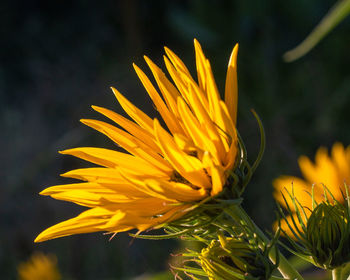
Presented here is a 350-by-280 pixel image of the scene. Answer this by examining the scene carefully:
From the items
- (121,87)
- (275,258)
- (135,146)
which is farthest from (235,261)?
(121,87)

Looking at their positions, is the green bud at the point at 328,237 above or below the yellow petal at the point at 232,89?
below

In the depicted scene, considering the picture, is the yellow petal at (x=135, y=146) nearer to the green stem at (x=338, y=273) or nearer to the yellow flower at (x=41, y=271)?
the green stem at (x=338, y=273)

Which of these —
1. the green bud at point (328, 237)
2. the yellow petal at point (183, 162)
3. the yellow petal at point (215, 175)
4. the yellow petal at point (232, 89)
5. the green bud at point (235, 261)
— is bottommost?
the green bud at point (328, 237)

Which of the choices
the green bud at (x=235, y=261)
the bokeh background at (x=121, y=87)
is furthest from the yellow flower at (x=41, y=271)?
the green bud at (x=235, y=261)

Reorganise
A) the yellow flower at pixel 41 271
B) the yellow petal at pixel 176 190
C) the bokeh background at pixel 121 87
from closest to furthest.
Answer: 1. the yellow petal at pixel 176 190
2. the yellow flower at pixel 41 271
3. the bokeh background at pixel 121 87

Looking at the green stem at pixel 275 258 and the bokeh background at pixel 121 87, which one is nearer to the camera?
the green stem at pixel 275 258

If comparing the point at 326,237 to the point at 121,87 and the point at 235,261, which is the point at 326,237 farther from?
the point at 121,87

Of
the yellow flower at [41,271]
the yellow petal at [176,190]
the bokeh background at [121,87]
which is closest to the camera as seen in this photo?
the yellow petal at [176,190]

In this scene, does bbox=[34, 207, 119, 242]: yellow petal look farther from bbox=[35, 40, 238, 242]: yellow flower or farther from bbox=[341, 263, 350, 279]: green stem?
bbox=[341, 263, 350, 279]: green stem
